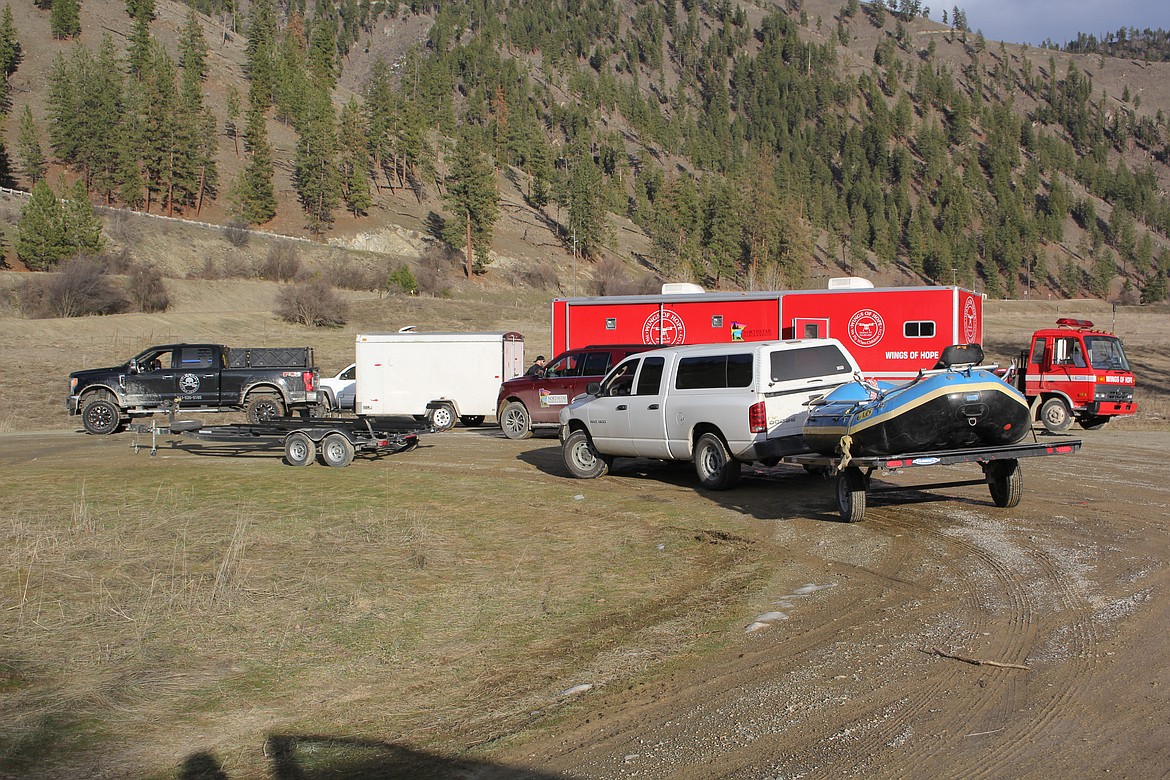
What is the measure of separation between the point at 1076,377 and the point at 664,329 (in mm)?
9507

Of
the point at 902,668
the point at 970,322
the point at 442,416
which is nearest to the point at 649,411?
the point at 902,668

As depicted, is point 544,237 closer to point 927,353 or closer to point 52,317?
point 52,317

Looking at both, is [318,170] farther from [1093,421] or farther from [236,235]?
[1093,421]

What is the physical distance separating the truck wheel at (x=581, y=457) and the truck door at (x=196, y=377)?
1223cm

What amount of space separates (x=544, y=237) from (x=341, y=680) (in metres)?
108

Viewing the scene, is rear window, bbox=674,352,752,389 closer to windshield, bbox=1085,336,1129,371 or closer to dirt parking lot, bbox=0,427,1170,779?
dirt parking lot, bbox=0,427,1170,779

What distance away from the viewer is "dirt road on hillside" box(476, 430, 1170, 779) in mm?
4879

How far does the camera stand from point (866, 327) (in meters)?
23.1

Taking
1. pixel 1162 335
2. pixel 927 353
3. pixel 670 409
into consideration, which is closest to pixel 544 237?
pixel 1162 335

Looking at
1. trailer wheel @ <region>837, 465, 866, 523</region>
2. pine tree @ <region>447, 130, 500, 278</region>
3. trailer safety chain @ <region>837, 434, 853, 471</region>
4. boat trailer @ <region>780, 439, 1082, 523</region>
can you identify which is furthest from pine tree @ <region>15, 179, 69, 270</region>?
trailer safety chain @ <region>837, 434, 853, 471</region>

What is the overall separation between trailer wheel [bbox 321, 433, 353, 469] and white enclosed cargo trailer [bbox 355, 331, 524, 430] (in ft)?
19.8

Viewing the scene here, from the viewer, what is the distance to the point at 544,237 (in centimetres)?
11306

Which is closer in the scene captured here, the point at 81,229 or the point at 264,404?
the point at 264,404

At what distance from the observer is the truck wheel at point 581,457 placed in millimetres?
15695
